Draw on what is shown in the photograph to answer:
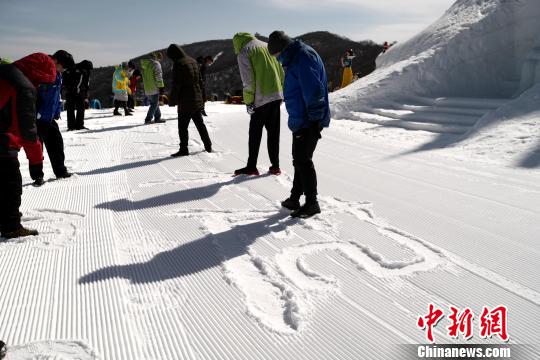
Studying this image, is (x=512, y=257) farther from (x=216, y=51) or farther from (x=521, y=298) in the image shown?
(x=216, y=51)

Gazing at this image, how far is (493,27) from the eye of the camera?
10.3 m

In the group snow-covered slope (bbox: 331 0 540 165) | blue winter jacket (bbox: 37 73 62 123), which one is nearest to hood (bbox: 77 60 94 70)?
blue winter jacket (bbox: 37 73 62 123)

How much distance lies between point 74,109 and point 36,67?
716cm

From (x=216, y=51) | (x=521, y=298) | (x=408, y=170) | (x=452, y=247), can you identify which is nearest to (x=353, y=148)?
(x=408, y=170)

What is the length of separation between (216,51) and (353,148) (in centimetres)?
3064

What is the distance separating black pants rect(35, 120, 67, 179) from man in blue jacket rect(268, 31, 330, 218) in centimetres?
326

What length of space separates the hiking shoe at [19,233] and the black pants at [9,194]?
3 centimetres

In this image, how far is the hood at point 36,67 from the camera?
12.0 feet

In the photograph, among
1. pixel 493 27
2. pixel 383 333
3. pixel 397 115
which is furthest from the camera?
pixel 493 27

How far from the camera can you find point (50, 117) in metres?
5.22

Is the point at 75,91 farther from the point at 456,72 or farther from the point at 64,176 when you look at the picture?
the point at 456,72

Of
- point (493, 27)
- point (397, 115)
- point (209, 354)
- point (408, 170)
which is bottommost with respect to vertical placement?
point (209, 354)

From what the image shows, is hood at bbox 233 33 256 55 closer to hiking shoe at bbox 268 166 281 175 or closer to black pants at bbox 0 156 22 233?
hiking shoe at bbox 268 166 281 175

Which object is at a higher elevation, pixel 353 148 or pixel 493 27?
pixel 493 27
